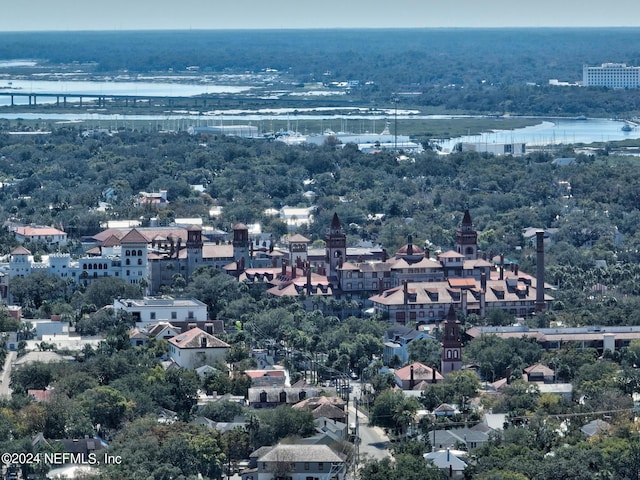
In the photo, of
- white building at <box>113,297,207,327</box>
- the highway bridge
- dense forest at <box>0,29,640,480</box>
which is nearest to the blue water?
dense forest at <box>0,29,640,480</box>

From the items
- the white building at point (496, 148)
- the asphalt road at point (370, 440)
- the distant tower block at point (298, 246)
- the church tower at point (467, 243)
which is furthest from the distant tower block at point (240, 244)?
the white building at point (496, 148)

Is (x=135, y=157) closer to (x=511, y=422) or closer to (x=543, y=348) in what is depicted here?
(x=543, y=348)

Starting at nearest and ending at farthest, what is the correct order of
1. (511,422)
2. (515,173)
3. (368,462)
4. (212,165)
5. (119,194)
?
(368,462) < (511,422) < (119,194) < (515,173) < (212,165)

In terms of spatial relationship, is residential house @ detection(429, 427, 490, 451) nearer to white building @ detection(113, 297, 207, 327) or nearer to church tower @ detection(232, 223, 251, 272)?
white building @ detection(113, 297, 207, 327)

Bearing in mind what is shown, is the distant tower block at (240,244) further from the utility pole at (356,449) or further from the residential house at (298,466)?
the residential house at (298,466)

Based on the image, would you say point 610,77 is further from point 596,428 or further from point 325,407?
point 596,428

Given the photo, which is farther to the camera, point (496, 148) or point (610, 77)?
point (610, 77)

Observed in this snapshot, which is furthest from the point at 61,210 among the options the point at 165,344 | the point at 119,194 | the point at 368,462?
the point at 368,462

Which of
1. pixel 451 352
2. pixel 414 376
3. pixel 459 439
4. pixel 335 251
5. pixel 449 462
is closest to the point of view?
pixel 449 462

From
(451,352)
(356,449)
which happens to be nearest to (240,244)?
(451,352)
